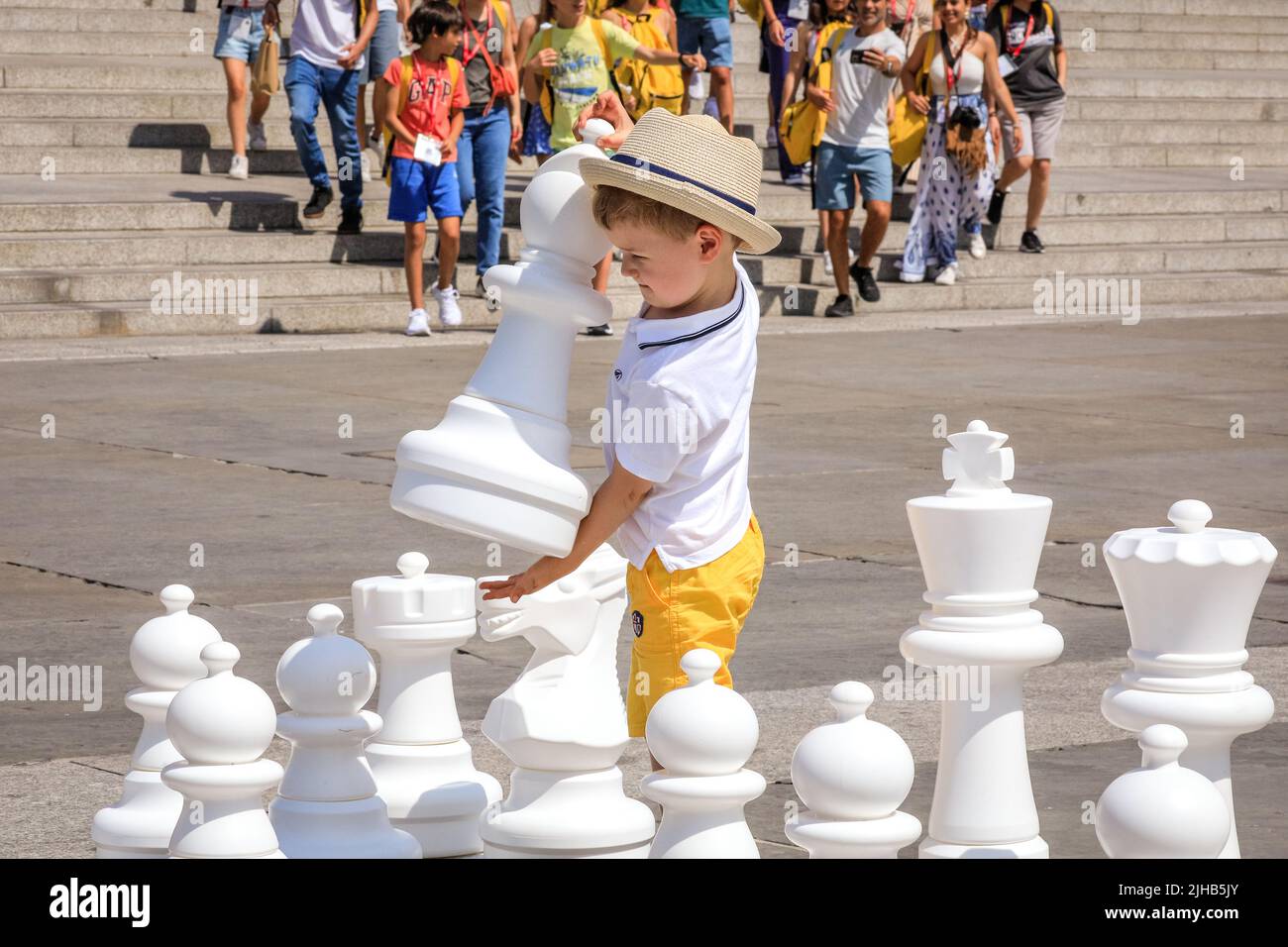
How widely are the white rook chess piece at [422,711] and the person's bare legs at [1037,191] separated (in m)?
12.6

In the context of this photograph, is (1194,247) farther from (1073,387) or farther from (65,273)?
(65,273)

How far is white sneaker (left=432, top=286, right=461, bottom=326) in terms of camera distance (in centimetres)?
1288

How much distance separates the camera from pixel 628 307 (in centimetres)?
1392

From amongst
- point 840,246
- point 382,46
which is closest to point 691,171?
point 840,246

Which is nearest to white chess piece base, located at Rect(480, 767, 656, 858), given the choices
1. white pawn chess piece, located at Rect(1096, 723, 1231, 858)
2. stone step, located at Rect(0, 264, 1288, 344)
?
white pawn chess piece, located at Rect(1096, 723, 1231, 858)

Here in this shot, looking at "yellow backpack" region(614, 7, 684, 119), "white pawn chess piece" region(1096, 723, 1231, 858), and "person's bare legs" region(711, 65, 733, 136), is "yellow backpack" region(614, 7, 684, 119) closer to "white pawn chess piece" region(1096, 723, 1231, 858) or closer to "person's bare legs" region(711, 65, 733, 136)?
"person's bare legs" region(711, 65, 733, 136)

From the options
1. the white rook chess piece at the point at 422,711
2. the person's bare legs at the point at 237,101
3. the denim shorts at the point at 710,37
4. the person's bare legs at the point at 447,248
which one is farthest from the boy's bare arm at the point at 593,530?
the denim shorts at the point at 710,37

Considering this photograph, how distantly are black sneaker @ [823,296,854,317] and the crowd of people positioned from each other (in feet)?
0.04

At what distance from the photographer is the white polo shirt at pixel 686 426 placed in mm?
3328

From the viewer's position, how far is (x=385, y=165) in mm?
12742

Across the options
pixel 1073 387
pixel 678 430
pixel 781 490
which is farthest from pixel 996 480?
pixel 1073 387

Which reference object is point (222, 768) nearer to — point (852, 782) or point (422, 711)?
point (422, 711)

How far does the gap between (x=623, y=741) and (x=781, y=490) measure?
4610 mm

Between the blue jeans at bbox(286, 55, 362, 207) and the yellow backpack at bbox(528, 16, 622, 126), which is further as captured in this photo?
the blue jeans at bbox(286, 55, 362, 207)
